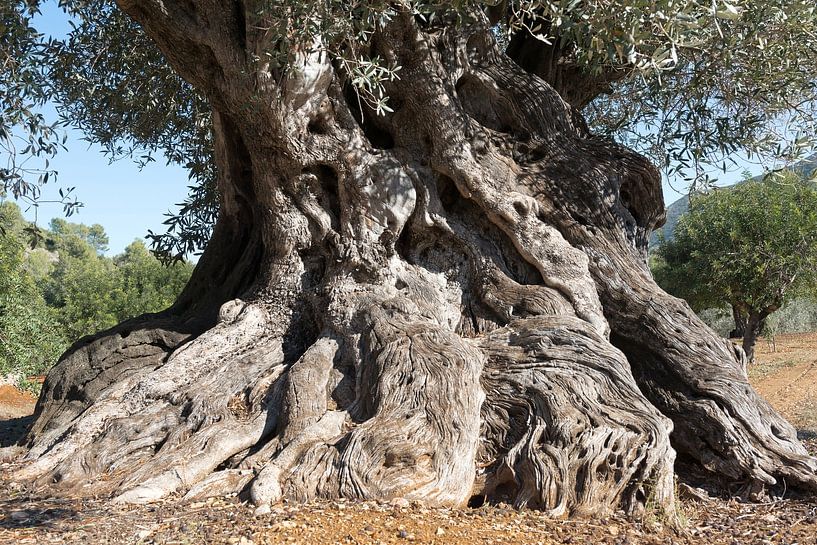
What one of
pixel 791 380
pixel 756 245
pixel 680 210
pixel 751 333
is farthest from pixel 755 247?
pixel 680 210

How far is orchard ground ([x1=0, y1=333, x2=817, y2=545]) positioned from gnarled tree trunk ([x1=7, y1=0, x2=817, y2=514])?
203mm

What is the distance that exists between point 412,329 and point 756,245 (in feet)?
53.9

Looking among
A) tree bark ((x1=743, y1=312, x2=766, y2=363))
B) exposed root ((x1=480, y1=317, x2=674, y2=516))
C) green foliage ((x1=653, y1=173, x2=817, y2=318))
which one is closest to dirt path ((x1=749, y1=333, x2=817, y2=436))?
tree bark ((x1=743, y1=312, x2=766, y2=363))

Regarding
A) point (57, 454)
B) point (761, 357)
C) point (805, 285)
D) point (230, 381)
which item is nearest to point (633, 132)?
point (230, 381)

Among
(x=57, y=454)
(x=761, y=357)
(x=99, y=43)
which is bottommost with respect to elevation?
(x=761, y=357)

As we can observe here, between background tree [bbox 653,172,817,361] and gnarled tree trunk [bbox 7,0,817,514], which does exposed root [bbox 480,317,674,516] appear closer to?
gnarled tree trunk [bbox 7,0,817,514]

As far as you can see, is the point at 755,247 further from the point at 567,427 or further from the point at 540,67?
the point at 567,427

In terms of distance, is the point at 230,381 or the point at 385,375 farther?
the point at 230,381

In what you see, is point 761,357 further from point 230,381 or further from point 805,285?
point 230,381

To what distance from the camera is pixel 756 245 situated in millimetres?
19125

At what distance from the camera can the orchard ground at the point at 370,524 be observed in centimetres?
383

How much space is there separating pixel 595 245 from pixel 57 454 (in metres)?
5.19

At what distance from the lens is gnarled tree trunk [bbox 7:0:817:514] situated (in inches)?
191

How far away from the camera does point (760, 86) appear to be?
291 inches
